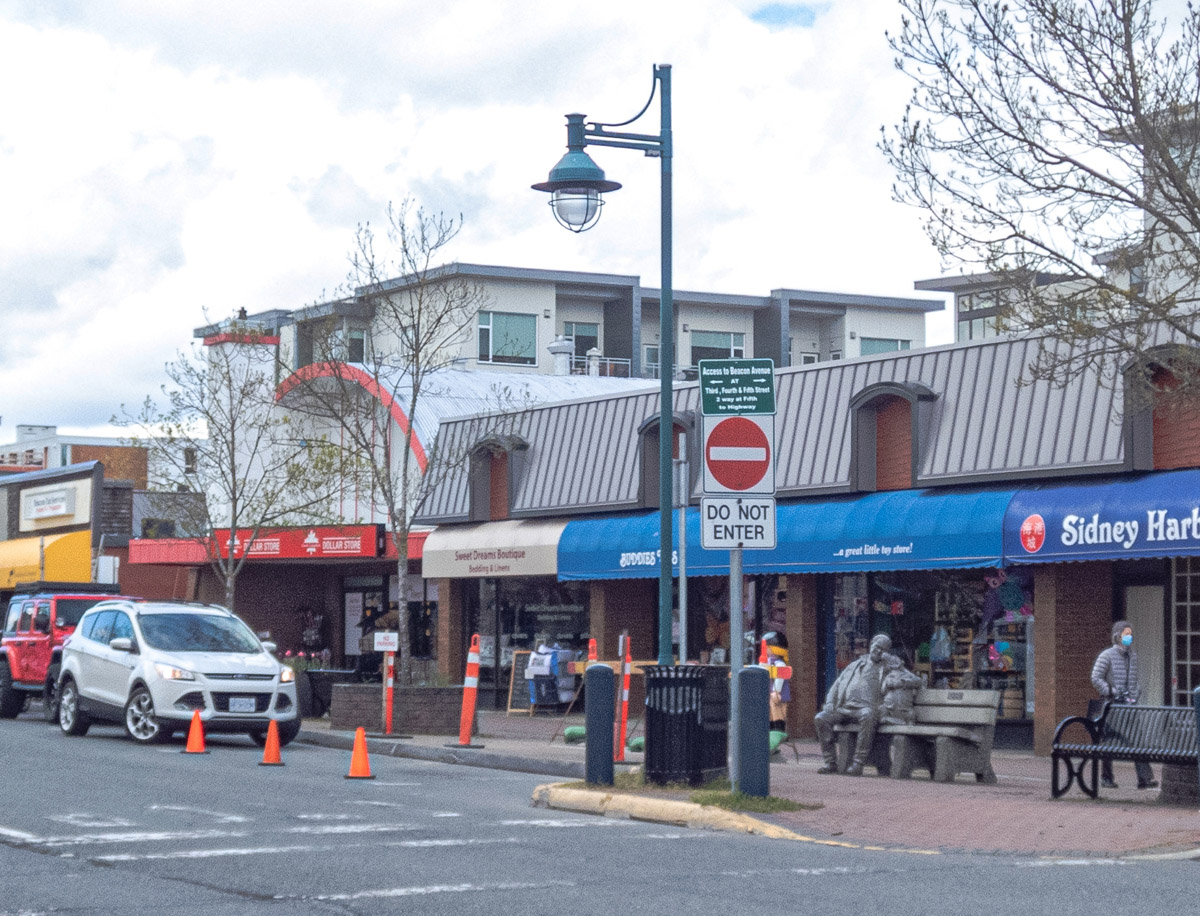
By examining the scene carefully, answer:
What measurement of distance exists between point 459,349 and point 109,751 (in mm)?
41136

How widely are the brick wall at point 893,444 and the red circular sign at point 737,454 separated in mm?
10151

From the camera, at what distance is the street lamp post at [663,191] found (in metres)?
16.7

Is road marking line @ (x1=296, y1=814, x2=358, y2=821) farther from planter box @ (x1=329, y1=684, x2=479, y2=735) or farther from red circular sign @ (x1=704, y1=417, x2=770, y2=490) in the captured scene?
planter box @ (x1=329, y1=684, x2=479, y2=735)

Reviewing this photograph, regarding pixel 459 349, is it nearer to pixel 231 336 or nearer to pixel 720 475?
pixel 231 336

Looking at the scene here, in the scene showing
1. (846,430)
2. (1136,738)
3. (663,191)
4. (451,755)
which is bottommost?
(451,755)

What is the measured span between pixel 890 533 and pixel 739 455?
9478 millimetres

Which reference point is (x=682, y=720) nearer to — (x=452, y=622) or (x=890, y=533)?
(x=890, y=533)

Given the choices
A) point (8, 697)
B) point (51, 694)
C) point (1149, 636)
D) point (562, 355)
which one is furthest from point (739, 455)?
point (562, 355)

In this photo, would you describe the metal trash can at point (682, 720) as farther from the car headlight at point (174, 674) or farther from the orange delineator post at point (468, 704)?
the car headlight at point (174, 674)

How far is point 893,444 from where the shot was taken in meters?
23.8

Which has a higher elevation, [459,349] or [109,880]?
[459,349]

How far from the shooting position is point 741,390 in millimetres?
13766

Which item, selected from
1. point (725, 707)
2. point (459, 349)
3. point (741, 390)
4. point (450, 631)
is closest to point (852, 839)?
point (725, 707)

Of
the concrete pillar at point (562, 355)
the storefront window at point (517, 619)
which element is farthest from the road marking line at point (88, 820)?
the concrete pillar at point (562, 355)
